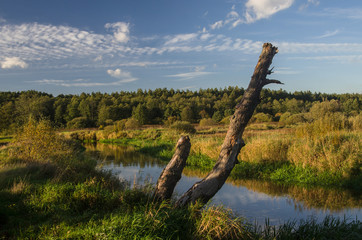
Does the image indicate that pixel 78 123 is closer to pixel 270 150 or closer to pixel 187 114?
pixel 187 114

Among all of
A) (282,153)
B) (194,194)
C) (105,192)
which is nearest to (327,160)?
(282,153)

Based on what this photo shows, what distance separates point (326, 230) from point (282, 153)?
7.49 metres

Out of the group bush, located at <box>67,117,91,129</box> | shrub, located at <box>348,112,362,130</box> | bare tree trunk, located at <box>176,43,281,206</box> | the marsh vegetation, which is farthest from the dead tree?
bush, located at <box>67,117,91,129</box>

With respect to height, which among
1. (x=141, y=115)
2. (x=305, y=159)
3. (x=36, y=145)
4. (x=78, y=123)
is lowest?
(x=78, y=123)

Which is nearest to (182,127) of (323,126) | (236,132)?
(323,126)

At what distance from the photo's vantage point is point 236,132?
5.91m

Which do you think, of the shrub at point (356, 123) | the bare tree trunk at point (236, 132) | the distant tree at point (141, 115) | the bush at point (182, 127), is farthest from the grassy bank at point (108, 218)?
the distant tree at point (141, 115)

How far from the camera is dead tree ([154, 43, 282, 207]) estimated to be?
19.1 ft

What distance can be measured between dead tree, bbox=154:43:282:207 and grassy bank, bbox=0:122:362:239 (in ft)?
1.74

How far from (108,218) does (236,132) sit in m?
3.20

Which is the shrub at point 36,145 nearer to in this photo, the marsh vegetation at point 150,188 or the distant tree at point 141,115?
the marsh vegetation at point 150,188

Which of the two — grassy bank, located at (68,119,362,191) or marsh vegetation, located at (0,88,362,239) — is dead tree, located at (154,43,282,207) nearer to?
marsh vegetation, located at (0,88,362,239)

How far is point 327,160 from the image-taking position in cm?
1052

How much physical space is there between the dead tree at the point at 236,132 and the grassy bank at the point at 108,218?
0.53 metres
